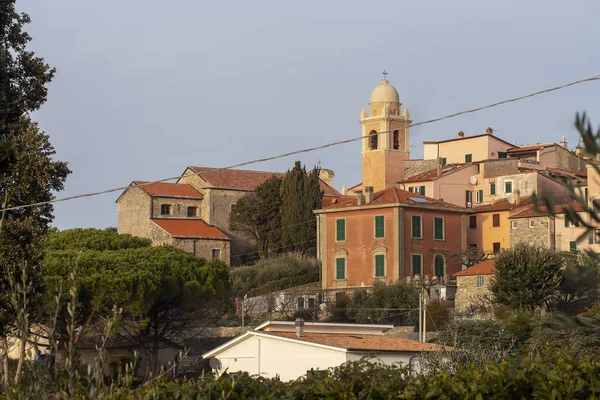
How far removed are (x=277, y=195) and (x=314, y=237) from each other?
5651mm

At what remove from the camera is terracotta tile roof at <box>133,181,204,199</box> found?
7594 cm

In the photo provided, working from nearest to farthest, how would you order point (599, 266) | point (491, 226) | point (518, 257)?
1. point (599, 266)
2. point (518, 257)
3. point (491, 226)

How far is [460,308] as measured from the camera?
52.4 meters

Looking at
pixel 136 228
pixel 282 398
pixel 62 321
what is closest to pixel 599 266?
pixel 282 398

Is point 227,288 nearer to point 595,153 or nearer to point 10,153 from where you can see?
point 10,153

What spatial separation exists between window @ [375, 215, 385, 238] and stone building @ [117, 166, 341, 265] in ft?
47.2

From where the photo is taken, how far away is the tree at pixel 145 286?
4334cm

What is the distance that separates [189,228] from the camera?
245 feet

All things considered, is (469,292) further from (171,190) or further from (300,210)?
(171,190)

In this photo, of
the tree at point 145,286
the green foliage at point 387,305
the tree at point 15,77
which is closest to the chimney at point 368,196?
the green foliage at point 387,305

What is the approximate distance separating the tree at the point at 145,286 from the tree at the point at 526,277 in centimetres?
1248

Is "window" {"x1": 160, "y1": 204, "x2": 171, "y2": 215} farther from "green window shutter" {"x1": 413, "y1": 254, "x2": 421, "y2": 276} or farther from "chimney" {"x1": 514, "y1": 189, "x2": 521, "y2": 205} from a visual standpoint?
"chimney" {"x1": 514, "y1": 189, "x2": 521, "y2": 205}

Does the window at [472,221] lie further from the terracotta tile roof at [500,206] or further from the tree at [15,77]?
the tree at [15,77]

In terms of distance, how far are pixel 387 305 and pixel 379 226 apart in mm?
8161
